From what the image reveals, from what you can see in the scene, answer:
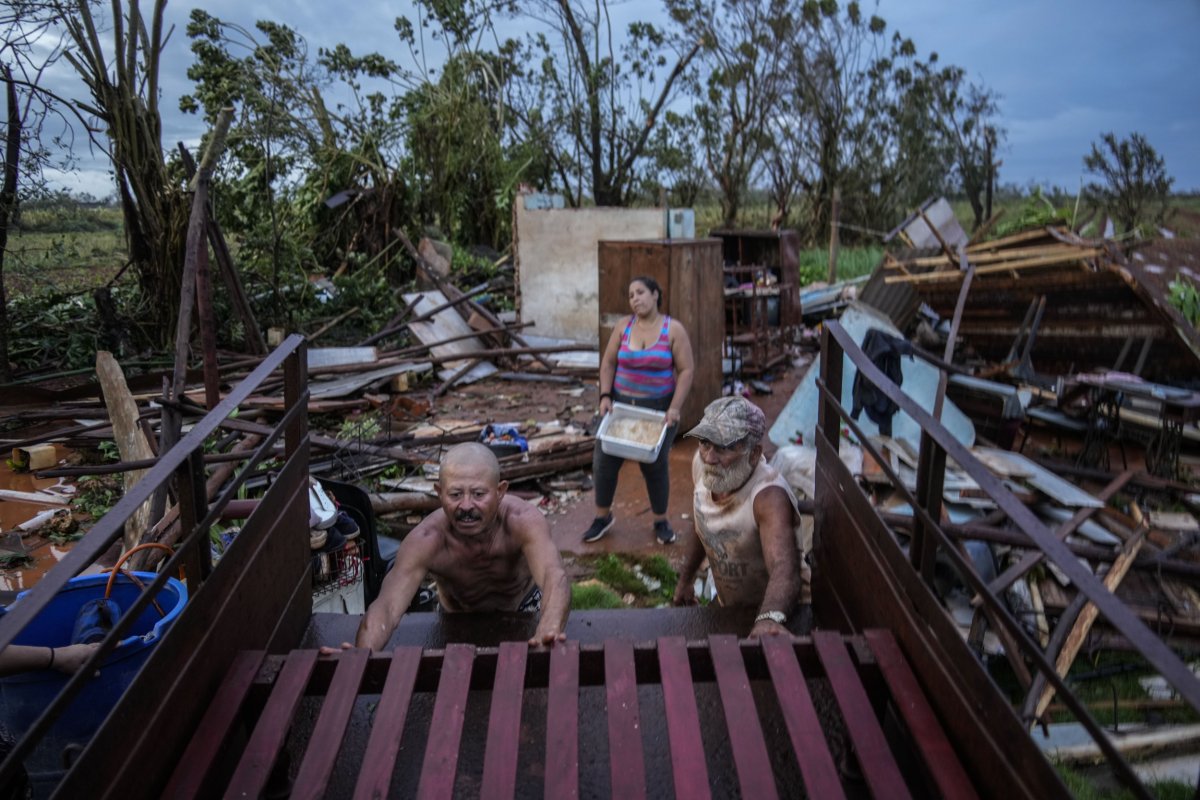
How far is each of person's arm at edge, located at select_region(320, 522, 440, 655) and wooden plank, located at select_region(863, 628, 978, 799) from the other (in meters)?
1.68


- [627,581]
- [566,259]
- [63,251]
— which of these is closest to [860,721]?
[627,581]

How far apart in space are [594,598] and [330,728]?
10.2 ft

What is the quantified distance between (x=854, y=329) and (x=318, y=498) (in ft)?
21.0

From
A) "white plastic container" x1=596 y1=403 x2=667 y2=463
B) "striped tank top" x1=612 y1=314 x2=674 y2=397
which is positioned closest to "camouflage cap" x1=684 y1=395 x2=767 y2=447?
"white plastic container" x1=596 y1=403 x2=667 y2=463

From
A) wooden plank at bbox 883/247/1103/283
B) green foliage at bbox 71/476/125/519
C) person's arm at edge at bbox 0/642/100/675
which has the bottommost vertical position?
green foliage at bbox 71/476/125/519

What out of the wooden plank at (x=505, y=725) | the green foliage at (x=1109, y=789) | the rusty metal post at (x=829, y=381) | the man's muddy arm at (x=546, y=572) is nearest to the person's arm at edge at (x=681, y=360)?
the man's muddy arm at (x=546, y=572)

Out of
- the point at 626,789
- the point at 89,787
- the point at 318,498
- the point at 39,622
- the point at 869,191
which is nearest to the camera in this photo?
the point at 89,787

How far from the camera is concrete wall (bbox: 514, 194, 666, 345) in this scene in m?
12.4

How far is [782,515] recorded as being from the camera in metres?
3.26

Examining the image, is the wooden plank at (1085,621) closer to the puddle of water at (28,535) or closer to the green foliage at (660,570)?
the green foliage at (660,570)

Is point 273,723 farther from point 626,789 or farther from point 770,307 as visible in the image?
point 770,307

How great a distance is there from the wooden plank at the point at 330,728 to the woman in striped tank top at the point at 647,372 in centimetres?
330

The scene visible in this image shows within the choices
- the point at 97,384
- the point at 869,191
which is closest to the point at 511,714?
the point at 97,384

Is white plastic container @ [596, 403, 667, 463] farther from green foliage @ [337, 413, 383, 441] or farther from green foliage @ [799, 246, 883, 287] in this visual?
green foliage @ [799, 246, 883, 287]
